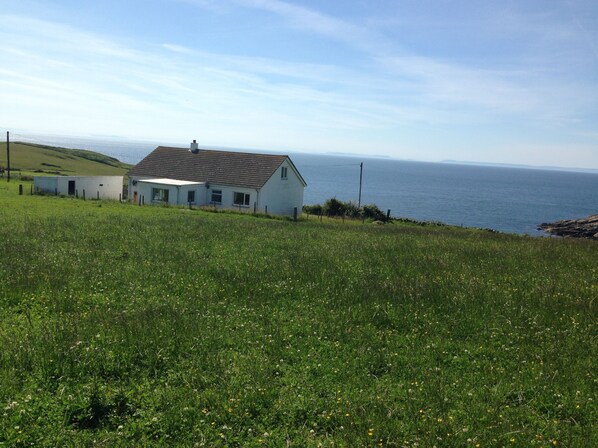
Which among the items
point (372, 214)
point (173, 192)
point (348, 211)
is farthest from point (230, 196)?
point (372, 214)

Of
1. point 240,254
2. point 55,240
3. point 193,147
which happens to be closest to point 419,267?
point 240,254

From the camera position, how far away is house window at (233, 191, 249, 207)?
160 feet

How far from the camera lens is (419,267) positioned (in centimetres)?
1614

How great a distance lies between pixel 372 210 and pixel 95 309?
160ft

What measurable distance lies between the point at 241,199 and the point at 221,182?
2880 mm

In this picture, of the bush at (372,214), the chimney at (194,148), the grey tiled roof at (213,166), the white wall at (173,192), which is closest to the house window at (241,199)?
the grey tiled roof at (213,166)

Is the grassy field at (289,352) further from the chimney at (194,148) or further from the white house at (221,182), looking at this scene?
the chimney at (194,148)

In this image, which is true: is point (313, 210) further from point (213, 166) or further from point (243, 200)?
point (213, 166)

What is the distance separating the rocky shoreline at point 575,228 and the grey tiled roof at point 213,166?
138 feet

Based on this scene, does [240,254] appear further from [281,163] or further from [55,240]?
[281,163]

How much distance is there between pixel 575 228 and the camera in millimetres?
69250

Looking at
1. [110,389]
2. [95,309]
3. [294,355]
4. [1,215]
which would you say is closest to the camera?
[110,389]

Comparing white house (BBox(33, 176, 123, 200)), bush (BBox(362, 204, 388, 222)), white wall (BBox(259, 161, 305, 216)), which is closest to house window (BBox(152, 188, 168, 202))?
white house (BBox(33, 176, 123, 200))

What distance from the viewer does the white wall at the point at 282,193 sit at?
49247 millimetres
